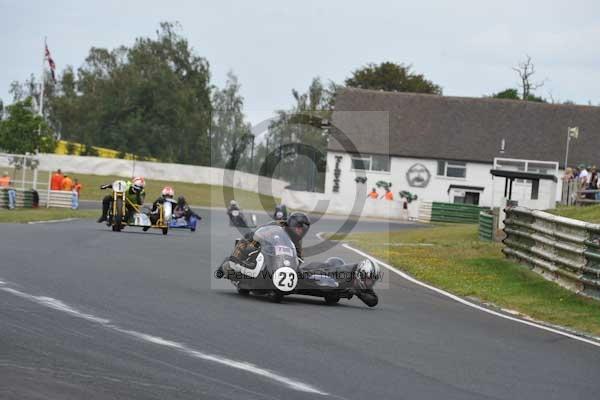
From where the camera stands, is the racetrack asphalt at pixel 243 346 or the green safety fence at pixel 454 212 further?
the green safety fence at pixel 454 212

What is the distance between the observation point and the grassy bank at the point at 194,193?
5984 centimetres

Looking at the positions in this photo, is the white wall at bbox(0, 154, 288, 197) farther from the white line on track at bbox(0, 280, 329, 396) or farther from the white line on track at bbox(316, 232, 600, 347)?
the white line on track at bbox(0, 280, 329, 396)

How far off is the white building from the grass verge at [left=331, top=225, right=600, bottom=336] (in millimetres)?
35384

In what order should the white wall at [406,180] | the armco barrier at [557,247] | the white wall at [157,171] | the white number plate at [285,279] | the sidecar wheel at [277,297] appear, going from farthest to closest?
the white wall at [157,171]
the white wall at [406,180]
the armco barrier at [557,247]
the sidecar wheel at [277,297]
the white number plate at [285,279]

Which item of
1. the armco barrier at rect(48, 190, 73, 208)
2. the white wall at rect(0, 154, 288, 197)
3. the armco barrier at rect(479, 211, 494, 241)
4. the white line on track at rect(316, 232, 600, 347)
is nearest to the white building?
the white wall at rect(0, 154, 288, 197)

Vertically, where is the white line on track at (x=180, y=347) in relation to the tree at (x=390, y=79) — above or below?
below

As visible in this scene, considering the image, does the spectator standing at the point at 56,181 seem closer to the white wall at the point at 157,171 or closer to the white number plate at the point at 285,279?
the white wall at the point at 157,171

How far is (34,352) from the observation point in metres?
7.55

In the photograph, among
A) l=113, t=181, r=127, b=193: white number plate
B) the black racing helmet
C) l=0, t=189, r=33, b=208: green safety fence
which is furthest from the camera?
l=0, t=189, r=33, b=208: green safety fence

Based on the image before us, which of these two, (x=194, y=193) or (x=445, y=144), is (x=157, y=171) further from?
(x=445, y=144)

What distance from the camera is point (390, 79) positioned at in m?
83.2

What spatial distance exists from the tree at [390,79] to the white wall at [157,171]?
14319mm

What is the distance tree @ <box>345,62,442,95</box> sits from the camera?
8294cm

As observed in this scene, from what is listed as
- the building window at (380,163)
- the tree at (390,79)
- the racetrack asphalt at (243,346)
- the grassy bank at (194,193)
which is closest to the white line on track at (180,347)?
the racetrack asphalt at (243,346)
